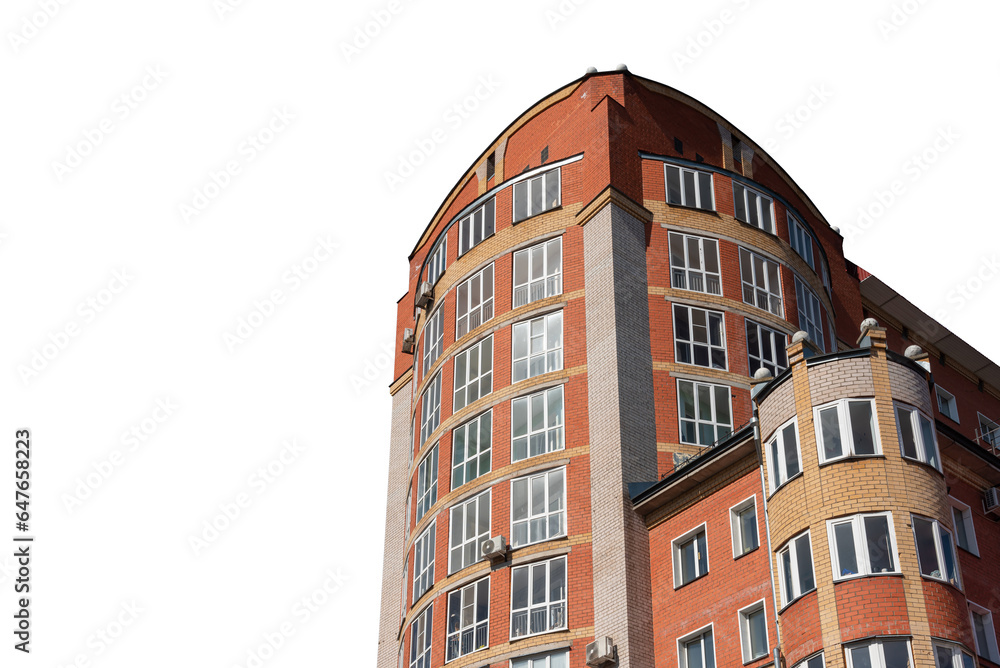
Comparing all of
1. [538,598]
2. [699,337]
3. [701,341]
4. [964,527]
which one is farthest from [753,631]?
[699,337]

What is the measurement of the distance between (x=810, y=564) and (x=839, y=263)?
94.0 feet

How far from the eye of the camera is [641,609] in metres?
36.3

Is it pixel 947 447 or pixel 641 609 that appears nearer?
pixel 947 447

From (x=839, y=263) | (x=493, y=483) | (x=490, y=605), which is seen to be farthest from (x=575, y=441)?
(x=839, y=263)

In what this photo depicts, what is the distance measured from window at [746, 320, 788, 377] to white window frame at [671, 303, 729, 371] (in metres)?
1.17

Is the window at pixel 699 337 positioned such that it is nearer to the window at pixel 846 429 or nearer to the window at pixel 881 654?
the window at pixel 846 429

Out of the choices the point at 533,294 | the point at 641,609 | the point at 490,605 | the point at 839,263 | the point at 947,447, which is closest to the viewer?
the point at 947,447

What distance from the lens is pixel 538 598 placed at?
126ft

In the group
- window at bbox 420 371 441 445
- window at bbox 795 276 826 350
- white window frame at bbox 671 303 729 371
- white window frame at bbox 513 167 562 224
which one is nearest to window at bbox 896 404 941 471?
white window frame at bbox 671 303 729 371

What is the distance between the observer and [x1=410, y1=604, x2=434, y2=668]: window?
136 ft

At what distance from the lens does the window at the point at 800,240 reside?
49.5 metres

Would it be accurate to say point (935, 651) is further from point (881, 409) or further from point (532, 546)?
point (532, 546)

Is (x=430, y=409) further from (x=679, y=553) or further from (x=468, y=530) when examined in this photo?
(x=679, y=553)

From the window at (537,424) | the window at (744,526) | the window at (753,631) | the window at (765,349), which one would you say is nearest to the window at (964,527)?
the window at (744,526)
